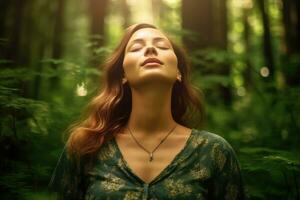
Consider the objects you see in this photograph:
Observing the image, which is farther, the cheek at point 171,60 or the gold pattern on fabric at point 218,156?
the cheek at point 171,60

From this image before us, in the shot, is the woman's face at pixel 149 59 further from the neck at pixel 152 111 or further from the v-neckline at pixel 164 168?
the v-neckline at pixel 164 168

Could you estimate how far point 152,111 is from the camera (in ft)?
11.4

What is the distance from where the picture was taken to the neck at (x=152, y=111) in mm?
3439

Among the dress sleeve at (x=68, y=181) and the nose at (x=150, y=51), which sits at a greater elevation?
the nose at (x=150, y=51)

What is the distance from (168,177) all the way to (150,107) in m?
0.59

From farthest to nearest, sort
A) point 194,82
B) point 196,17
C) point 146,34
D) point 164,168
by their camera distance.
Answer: point 196,17 < point 194,82 < point 146,34 < point 164,168

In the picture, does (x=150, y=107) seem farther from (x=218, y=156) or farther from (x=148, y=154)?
(x=218, y=156)

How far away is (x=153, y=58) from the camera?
3.44 m

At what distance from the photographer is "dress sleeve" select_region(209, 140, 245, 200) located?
321 cm

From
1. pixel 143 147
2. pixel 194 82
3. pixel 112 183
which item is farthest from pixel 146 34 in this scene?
pixel 194 82

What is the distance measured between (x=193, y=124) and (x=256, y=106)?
194 inches

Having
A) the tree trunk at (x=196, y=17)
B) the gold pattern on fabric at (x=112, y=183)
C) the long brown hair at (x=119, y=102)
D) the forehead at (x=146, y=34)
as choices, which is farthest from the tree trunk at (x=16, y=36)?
the gold pattern on fabric at (x=112, y=183)

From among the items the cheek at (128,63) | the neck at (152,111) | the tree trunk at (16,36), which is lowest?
the neck at (152,111)

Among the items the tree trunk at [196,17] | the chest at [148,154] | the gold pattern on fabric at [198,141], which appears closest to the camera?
the chest at [148,154]
